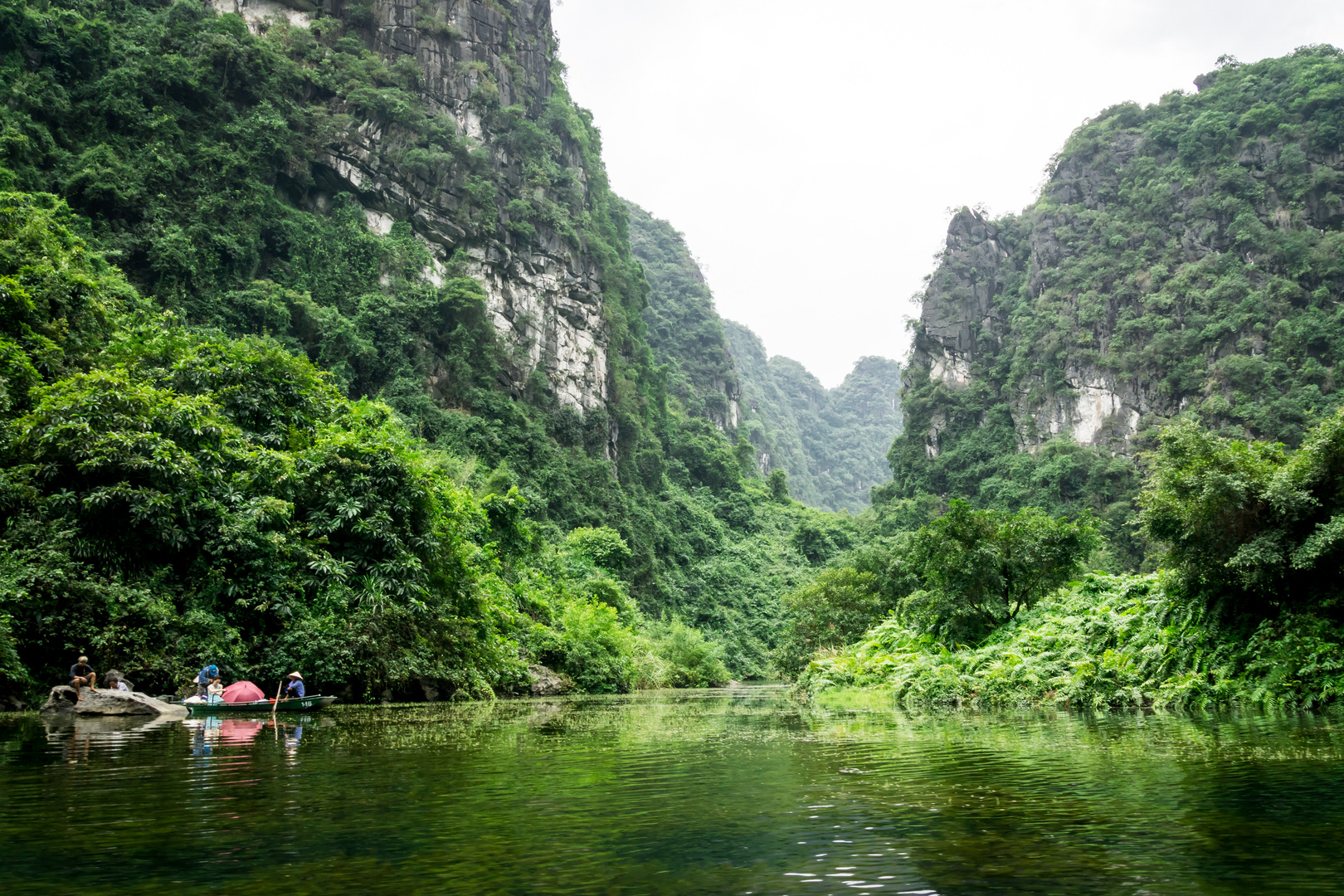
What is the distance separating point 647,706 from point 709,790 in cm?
1232

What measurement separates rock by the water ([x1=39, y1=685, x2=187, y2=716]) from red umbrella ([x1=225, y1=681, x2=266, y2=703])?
2.71 ft

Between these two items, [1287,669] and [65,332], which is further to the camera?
[65,332]

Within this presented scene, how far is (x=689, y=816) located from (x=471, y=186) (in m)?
49.0

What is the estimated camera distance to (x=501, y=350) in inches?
1834

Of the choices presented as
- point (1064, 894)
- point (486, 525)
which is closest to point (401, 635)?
point (486, 525)

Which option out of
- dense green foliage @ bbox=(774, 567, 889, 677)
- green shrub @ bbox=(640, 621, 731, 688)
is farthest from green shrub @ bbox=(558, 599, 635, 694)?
dense green foliage @ bbox=(774, 567, 889, 677)

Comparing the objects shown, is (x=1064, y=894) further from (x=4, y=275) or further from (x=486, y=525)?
(x=486, y=525)

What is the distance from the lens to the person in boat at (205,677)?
1228 cm

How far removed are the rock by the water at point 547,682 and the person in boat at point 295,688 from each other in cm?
853

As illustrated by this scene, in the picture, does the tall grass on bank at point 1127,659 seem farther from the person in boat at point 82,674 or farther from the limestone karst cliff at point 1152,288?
the limestone karst cliff at point 1152,288

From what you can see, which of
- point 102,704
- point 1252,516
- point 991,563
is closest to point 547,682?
point 991,563

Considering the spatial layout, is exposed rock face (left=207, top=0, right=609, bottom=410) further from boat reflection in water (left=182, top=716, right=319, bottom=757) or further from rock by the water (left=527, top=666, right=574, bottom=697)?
boat reflection in water (left=182, top=716, right=319, bottom=757)

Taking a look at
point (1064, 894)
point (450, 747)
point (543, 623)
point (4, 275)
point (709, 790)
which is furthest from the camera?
point (543, 623)

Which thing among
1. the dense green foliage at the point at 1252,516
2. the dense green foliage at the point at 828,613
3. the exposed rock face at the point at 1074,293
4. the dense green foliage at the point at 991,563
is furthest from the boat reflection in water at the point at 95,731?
the exposed rock face at the point at 1074,293
